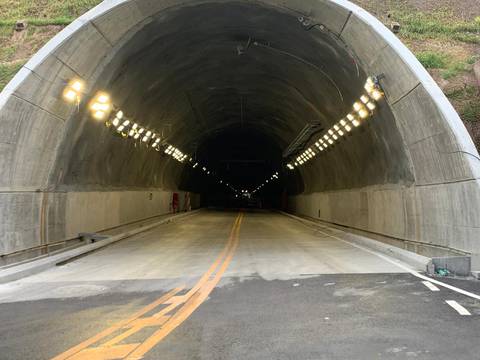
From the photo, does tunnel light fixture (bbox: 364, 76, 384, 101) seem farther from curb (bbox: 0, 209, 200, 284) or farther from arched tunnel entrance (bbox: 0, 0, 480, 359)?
curb (bbox: 0, 209, 200, 284)

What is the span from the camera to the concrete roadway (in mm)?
5488

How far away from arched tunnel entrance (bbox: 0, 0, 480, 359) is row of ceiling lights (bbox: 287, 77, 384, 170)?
9 centimetres

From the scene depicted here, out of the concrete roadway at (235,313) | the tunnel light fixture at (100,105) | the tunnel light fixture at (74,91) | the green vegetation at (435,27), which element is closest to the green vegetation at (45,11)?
the tunnel light fixture at (100,105)

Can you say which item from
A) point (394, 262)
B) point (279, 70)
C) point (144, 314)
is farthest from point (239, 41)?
point (144, 314)

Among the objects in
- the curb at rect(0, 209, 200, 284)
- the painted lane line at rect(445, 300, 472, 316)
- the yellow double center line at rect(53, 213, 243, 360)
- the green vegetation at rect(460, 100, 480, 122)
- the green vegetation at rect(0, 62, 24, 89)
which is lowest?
the yellow double center line at rect(53, 213, 243, 360)

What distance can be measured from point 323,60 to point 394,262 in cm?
730

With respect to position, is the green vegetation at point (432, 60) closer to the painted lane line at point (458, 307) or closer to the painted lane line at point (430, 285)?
the painted lane line at point (430, 285)

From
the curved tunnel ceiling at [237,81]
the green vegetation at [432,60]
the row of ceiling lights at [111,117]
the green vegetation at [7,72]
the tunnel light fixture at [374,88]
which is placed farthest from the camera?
the green vegetation at [432,60]

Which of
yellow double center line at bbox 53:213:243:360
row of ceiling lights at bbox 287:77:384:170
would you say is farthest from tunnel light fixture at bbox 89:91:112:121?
row of ceiling lights at bbox 287:77:384:170

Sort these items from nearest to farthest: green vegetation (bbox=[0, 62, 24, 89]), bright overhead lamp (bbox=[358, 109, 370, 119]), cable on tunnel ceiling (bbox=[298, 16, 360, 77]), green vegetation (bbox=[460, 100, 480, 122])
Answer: cable on tunnel ceiling (bbox=[298, 16, 360, 77]), green vegetation (bbox=[0, 62, 24, 89]), green vegetation (bbox=[460, 100, 480, 122]), bright overhead lamp (bbox=[358, 109, 370, 119])

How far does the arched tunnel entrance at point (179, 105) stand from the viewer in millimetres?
9039

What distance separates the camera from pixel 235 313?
720 centimetres

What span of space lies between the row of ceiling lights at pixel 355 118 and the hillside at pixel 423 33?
2.86m

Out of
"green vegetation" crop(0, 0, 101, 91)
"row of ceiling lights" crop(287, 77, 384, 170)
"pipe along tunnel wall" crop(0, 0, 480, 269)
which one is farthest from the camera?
"green vegetation" crop(0, 0, 101, 91)
